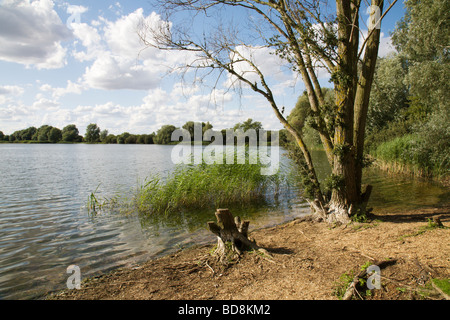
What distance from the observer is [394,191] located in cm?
1300

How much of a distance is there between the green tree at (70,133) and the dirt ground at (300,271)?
104763 mm

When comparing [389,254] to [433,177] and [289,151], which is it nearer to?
[289,151]

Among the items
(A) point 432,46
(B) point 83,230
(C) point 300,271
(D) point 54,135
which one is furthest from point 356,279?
(D) point 54,135

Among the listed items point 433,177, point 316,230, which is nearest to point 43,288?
point 316,230

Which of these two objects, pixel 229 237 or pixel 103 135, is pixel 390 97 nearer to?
pixel 229 237

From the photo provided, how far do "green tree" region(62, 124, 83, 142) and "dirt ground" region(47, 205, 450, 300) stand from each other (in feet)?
344

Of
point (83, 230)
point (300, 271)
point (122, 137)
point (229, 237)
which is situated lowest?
point (83, 230)

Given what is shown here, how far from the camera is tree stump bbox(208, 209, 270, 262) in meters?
5.19

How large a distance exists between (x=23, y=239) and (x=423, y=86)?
19.0m

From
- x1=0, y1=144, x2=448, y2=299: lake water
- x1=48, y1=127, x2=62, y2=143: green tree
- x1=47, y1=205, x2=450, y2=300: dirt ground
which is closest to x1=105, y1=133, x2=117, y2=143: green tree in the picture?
x1=48, y1=127, x2=62, y2=143: green tree

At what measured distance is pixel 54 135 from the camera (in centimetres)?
9569

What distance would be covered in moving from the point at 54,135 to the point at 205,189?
4037 inches

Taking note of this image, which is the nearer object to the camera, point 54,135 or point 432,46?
point 432,46

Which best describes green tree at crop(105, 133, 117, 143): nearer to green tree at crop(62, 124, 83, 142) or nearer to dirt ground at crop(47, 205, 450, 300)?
green tree at crop(62, 124, 83, 142)
